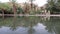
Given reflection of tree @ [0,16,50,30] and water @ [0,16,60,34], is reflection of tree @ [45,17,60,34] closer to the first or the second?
water @ [0,16,60,34]

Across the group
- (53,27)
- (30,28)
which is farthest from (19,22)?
(53,27)

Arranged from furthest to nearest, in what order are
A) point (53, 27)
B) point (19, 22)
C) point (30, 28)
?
point (19, 22) < point (53, 27) < point (30, 28)

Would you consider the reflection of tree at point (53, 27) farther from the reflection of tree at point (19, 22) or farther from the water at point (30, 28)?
the reflection of tree at point (19, 22)

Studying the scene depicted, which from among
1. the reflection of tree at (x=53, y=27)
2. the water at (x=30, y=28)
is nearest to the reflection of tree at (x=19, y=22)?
the water at (x=30, y=28)

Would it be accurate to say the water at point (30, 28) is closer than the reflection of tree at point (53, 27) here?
Yes

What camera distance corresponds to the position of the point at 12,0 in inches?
1252

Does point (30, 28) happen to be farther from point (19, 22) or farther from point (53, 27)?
point (19, 22)

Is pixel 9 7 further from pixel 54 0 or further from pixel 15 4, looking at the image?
pixel 54 0

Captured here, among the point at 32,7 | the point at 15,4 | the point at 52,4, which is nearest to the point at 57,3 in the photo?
the point at 52,4

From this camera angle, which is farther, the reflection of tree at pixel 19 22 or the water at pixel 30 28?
the reflection of tree at pixel 19 22

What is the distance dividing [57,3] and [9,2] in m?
10.0

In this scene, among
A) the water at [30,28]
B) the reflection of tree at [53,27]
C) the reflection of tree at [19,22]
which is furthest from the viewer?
the reflection of tree at [19,22]

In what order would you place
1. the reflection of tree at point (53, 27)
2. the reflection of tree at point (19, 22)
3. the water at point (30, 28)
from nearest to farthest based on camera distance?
the water at point (30, 28) < the reflection of tree at point (53, 27) < the reflection of tree at point (19, 22)

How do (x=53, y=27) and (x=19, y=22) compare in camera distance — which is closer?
(x=53, y=27)
